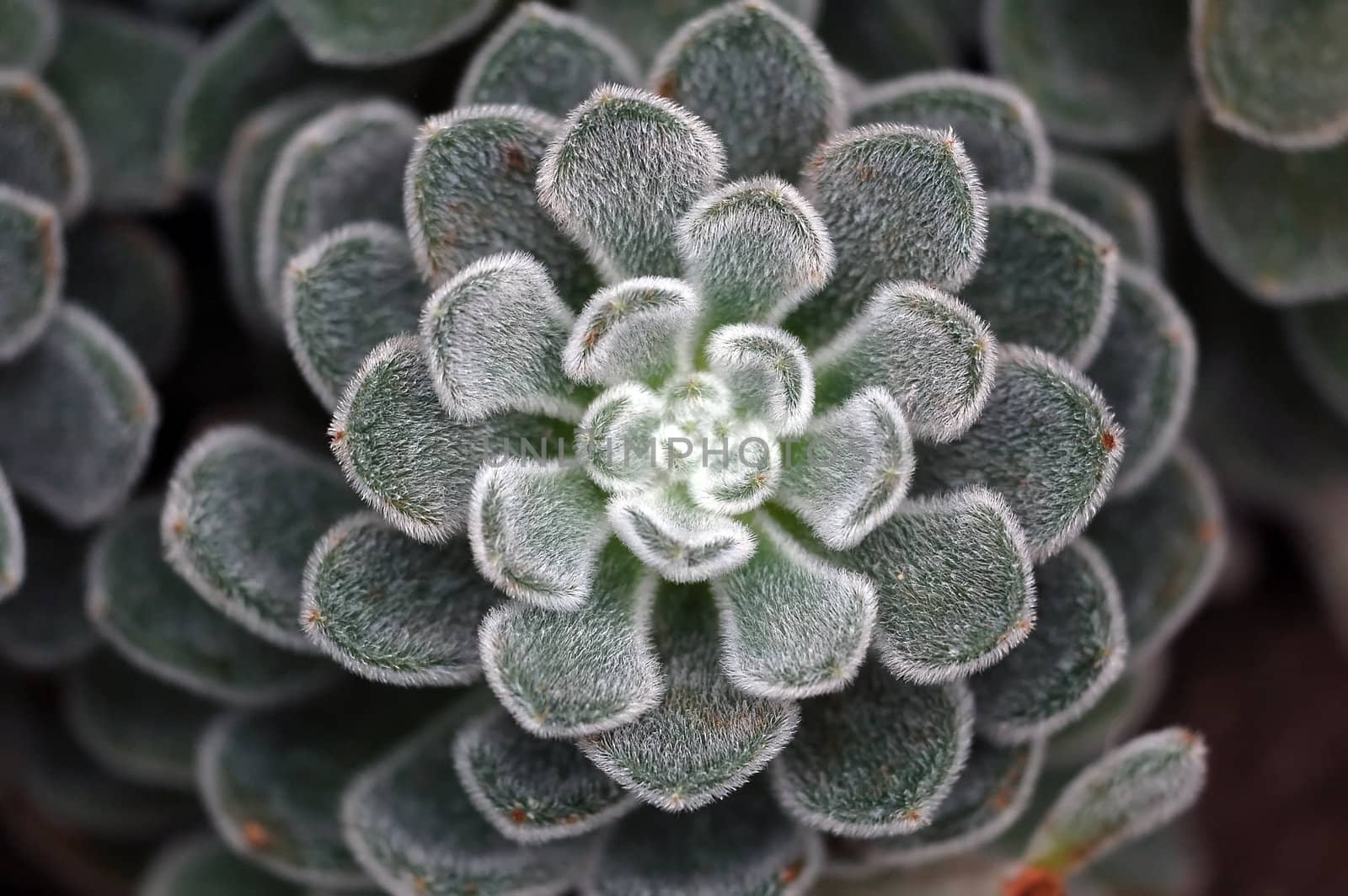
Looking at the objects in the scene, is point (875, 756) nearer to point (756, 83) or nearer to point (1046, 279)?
point (1046, 279)

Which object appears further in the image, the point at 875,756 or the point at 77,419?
the point at 77,419

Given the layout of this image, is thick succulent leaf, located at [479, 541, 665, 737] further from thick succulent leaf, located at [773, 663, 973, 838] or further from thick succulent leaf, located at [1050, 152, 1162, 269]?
thick succulent leaf, located at [1050, 152, 1162, 269]

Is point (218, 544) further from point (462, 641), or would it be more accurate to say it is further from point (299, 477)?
point (462, 641)

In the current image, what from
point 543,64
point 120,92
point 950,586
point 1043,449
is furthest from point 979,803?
point 120,92

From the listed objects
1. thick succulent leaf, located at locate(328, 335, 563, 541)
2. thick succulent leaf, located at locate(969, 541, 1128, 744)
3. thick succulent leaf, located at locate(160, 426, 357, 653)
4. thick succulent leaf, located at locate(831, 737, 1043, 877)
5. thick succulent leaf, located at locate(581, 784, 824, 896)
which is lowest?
thick succulent leaf, located at locate(581, 784, 824, 896)

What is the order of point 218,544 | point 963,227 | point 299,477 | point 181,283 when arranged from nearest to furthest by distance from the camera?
point 963,227
point 218,544
point 299,477
point 181,283

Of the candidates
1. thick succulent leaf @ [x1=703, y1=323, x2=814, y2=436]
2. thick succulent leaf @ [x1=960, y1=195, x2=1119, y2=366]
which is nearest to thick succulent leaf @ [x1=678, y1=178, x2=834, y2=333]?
thick succulent leaf @ [x1=703, y1=323, x2=814, y2=436]

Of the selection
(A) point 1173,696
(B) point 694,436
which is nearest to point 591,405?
(B) point 694,436
